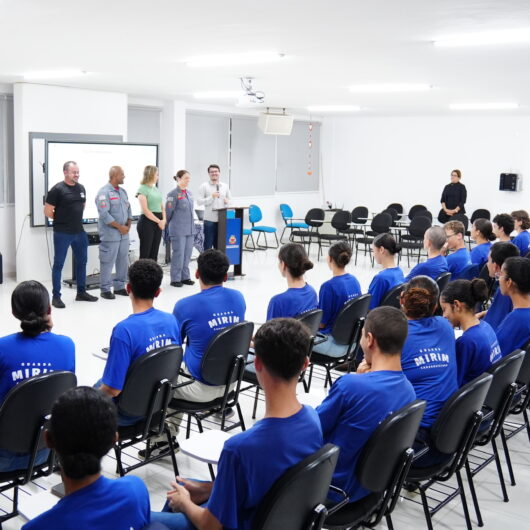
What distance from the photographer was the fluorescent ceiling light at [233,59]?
5.75 metres

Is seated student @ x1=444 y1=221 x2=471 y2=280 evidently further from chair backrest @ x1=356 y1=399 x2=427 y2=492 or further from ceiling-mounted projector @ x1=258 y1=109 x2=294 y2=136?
ceiling-mounted projector @ x1=258 y1=109 x2=294 y2=136

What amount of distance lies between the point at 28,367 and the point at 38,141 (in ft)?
20.4

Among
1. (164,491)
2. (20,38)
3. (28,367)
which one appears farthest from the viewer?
(20,38)

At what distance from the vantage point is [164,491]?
3.51 meters

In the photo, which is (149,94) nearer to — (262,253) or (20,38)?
Answer: (262,253)

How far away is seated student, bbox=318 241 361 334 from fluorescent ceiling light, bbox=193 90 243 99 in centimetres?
498

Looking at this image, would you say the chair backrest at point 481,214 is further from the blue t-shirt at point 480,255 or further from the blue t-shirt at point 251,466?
the blue t-shirt at point 251,466

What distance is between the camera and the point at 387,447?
238 cm

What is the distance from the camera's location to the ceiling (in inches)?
153

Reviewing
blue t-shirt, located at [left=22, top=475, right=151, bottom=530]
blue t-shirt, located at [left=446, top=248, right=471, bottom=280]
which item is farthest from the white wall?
blue t-shirt, located at [left=22, top=475, right=151, bottom=530]

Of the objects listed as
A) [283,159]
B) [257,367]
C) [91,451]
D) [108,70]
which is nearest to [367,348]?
[257,367]

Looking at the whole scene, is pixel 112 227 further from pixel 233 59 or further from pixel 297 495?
pixel 297 495

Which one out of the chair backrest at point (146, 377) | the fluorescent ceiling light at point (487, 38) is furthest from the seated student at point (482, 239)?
the chair backrest at point (146, 377)

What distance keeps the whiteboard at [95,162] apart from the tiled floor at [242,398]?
4.61 feet
